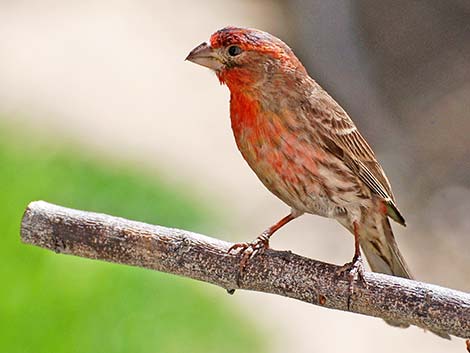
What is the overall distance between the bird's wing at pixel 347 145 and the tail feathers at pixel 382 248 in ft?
0.23

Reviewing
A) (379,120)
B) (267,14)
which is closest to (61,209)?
(379,120)

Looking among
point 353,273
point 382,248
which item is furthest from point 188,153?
point 353,273

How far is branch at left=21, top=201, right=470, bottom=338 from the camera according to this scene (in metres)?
3.13

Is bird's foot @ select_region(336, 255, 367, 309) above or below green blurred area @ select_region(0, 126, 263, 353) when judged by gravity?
below

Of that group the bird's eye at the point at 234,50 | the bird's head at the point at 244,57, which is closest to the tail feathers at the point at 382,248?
the bird's head at the point at 244,57

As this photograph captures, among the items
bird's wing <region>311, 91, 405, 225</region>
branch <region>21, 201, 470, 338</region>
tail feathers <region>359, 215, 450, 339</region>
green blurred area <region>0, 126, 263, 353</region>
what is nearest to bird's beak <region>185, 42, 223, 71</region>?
bird's wing <region>311, 91, 405, 225</region>

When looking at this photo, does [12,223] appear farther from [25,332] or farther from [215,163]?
[215,163]

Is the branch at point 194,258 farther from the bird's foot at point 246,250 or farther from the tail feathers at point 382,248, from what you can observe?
the tail feathers at point 382,248

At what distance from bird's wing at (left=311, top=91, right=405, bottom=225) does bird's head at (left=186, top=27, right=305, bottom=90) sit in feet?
0.61

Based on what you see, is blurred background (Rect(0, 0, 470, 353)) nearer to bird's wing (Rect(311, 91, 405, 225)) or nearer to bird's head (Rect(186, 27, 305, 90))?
bird's wing (Rect(311, 91, 405, 225))

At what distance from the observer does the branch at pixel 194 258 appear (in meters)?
3.13

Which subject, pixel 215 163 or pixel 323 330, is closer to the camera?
pixel 323 330

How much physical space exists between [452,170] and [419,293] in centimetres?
506

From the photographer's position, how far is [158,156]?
7957 mm
